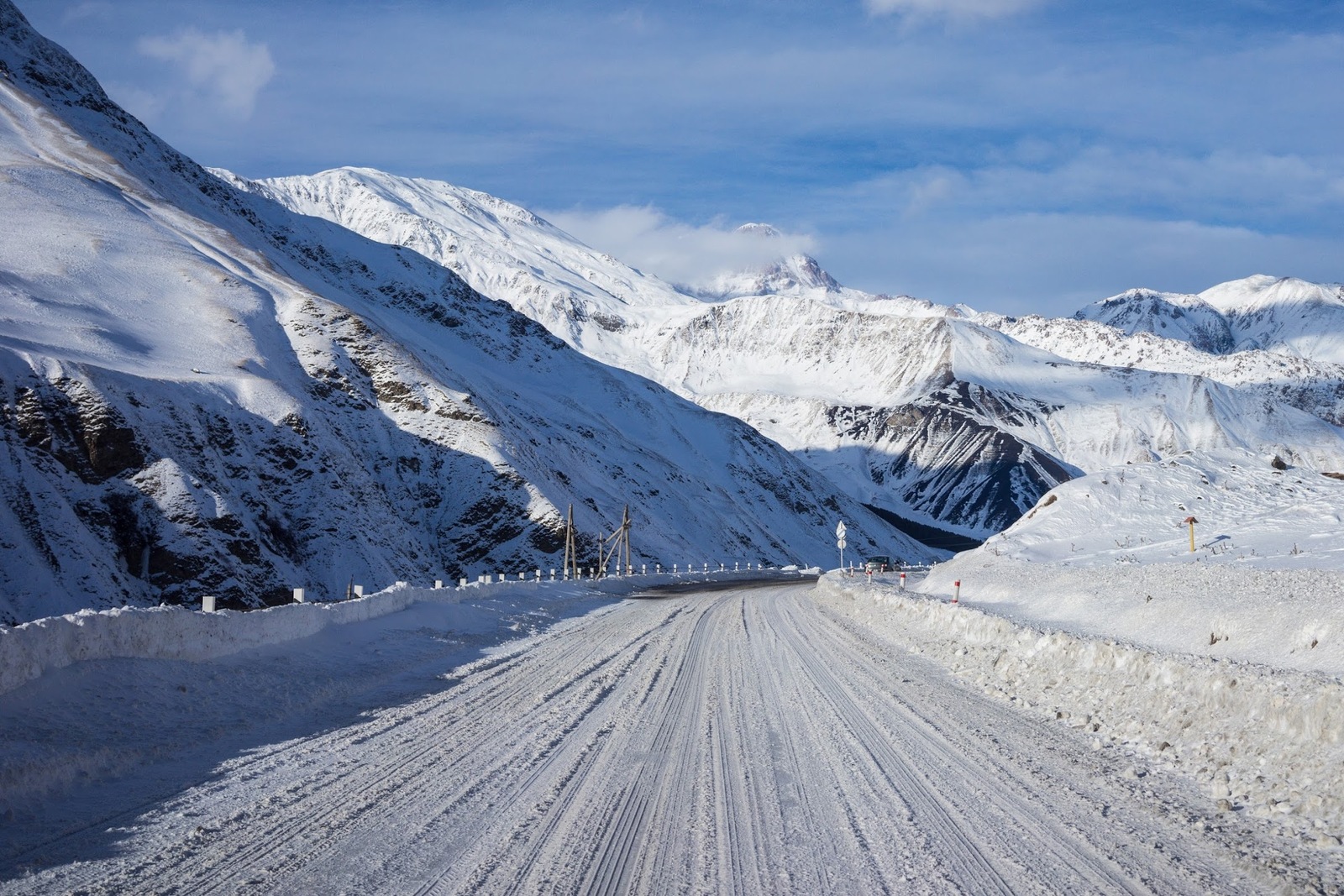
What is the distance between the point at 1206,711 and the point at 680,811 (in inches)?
209

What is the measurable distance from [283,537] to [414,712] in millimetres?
47632

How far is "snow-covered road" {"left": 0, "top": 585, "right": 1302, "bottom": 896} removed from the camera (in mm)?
5938

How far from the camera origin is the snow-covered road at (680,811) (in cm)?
594

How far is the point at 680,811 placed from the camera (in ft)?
24.0

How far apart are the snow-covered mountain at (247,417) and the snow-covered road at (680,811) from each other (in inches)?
1105

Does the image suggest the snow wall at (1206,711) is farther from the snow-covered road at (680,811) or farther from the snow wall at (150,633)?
the snow wall at (150,633)

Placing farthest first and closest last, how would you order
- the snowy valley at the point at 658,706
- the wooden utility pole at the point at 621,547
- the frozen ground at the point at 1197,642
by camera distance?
the wooden utility pole at the point at 621,547 → the frozen ground at the point at 1197,642 → the snowy valley at the point at 658,706

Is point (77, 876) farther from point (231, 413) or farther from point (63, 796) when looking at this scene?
point (231, 413)

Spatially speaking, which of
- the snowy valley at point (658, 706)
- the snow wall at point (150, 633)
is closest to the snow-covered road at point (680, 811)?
the snowy valley at point (658, 706)

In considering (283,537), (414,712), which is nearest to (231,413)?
(283,537)

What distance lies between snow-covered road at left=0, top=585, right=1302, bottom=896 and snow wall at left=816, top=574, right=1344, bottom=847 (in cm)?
40

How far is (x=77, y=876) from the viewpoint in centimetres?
594

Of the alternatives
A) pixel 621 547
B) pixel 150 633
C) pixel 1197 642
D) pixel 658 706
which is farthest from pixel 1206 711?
pixel 621 547

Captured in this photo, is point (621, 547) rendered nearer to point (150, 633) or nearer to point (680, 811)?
point (150, 633)
